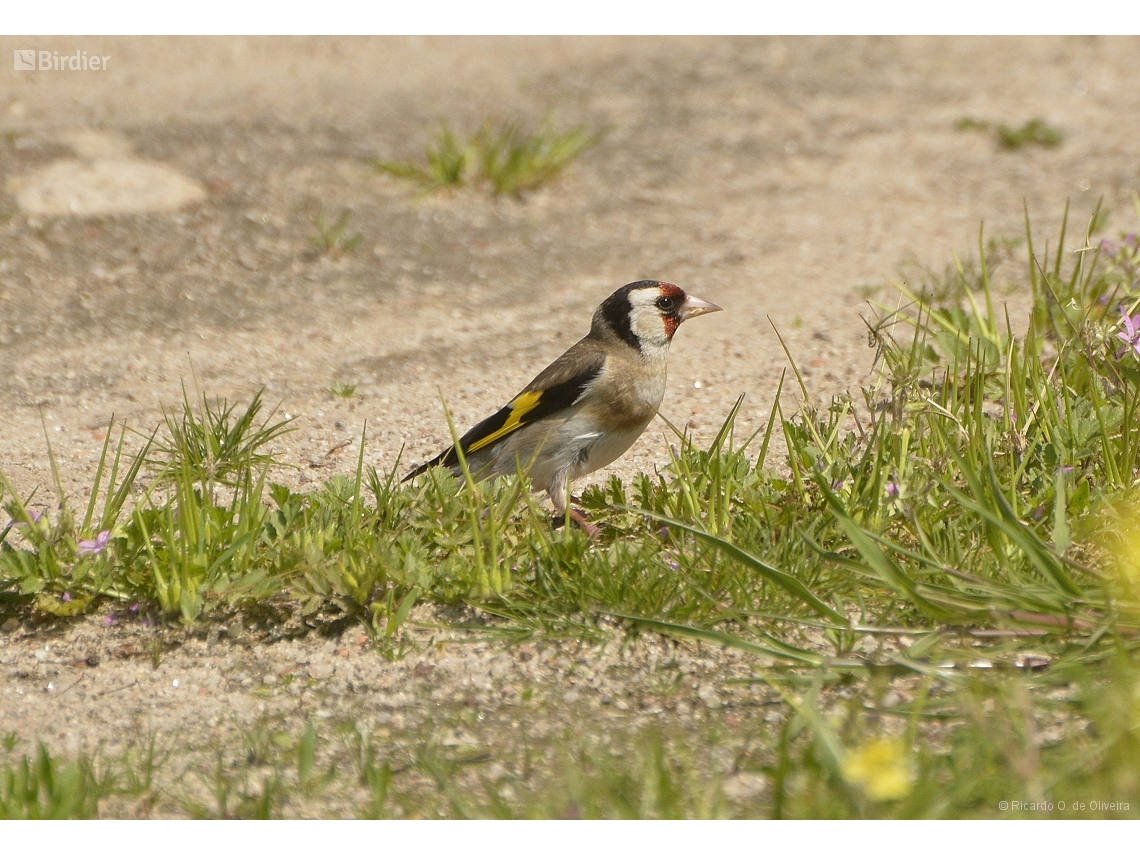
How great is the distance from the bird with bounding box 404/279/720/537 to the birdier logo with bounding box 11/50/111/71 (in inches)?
203

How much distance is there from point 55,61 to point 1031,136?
20.5 ft

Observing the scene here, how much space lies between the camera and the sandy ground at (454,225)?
16.5 feet

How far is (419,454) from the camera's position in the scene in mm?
4746

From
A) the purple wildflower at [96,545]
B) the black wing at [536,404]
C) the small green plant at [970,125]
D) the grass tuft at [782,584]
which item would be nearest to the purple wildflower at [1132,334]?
the grass tuft at [782,584]

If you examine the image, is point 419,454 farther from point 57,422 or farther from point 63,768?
point 63,768

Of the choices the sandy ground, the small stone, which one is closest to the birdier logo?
the sandy ground

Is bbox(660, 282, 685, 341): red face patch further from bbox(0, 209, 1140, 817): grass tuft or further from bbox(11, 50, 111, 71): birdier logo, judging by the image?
bbox(11, 50, 111, 71): birdier logo

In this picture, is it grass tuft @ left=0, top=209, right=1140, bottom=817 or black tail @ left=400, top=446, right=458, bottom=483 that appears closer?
grass tuft @ left=0, top=209, right=1140, bottom=817

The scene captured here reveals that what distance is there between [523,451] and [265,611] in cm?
120

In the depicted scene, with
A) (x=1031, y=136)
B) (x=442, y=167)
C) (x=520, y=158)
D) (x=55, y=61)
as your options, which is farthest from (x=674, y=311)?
(x=55, y=61)

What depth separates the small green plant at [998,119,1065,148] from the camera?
25.7 ft

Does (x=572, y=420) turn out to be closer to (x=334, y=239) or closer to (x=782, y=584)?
(x=782, y=584)

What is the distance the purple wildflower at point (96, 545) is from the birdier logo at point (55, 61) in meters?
5.60

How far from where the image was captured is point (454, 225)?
278 inches
